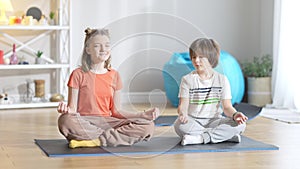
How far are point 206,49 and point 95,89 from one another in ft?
1.99

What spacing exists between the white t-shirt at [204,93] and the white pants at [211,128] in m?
0.03

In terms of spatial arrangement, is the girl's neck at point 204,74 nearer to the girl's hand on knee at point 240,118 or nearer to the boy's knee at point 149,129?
the girl's hand on knee at point 240,118

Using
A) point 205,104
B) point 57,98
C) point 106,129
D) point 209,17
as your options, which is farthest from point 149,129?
point 209,17

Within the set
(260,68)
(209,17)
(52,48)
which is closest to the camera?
(52,48)

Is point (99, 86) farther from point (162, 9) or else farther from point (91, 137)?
point (162, 9)

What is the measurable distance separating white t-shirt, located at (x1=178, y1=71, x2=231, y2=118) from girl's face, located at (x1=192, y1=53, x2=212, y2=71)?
0.06 m

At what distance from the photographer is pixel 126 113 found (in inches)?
131

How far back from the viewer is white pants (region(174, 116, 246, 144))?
11.0 feet

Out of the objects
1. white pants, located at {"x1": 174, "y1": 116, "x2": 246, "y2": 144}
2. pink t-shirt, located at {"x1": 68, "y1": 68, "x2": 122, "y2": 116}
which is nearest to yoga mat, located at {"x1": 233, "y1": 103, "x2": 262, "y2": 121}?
white pants, located at {"x1": 174, "y1": 116, "x2": 246, "y2": 144}

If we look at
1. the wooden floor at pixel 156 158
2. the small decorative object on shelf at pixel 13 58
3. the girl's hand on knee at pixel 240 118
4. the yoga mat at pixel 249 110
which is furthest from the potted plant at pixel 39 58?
the girl's hand on knee at pixel 240 118

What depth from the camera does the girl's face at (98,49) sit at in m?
3.09

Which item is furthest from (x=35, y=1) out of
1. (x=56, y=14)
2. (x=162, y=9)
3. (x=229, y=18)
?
(x=229, y=18)

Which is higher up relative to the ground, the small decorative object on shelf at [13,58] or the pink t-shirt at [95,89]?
the small decorative object on shelf at [13,58]

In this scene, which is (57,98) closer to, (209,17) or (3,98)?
(3,98)
